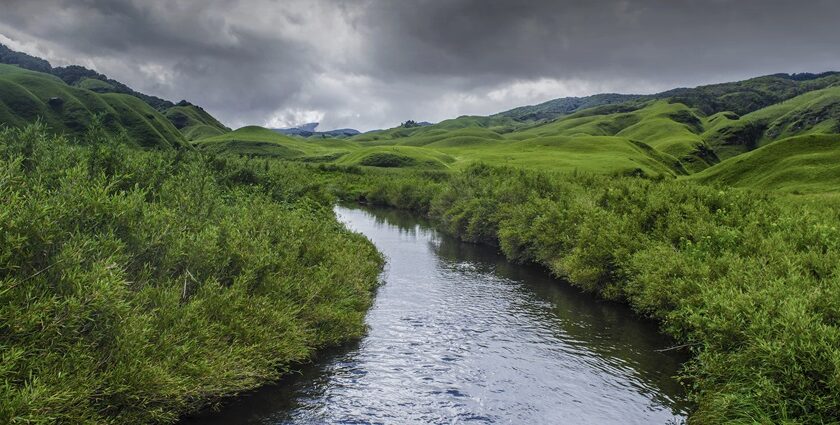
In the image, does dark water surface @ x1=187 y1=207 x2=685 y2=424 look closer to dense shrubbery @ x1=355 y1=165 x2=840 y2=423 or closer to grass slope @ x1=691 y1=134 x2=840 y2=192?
dense shrubbery @ x1=355 y1=165 x2=840 y2=423

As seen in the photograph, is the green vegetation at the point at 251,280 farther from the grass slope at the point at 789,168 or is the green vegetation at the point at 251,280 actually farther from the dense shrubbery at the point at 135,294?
the grass slope at the point at 789,168

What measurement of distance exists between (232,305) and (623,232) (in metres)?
30.7

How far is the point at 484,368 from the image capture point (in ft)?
84.6

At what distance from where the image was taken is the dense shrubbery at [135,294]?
1342 cm

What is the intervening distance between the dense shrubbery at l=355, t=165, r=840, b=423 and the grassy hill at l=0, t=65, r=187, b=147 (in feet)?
395

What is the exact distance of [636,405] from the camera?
73.5 ft

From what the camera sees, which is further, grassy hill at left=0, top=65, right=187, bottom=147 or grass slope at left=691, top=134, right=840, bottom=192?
grassy hill at left=0, top=65, right=187, bottom=147

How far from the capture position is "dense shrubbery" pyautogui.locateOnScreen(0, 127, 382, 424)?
44.0 feet

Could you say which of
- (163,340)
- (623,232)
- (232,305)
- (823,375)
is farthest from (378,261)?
(823,375)

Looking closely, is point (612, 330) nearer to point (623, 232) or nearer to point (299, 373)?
point (623, 232)

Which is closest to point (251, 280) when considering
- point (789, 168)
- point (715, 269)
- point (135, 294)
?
point (135, 294)

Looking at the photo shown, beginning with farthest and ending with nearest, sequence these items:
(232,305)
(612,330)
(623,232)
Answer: (623,232) → (612,330) → (232,305)

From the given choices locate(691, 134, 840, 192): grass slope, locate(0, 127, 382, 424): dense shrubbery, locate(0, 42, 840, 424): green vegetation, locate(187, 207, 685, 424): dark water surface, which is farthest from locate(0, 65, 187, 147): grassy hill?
locate(691, 134, 840, 192): grass slope

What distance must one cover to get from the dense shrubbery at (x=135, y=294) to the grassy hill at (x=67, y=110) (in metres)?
125
